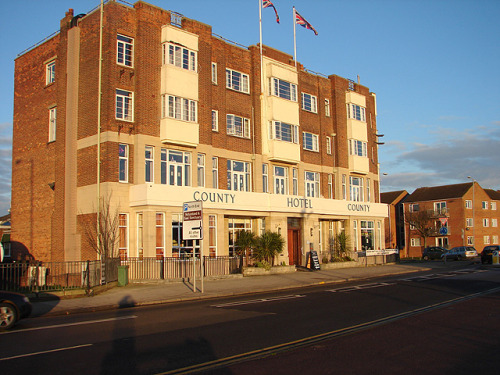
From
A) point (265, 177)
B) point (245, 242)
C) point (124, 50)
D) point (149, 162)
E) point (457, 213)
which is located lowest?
point (245, 242)

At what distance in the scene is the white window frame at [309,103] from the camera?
1571 inches

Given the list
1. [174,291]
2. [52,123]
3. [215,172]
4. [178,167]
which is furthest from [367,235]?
[52,123]

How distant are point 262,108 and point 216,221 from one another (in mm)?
10058

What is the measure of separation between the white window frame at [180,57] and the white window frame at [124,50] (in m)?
1.89

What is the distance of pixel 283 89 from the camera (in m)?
37.0

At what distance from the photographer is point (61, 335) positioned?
A: 36.0 ft

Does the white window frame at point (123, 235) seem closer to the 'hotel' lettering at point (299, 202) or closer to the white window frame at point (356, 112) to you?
the 'hotel' lettering at point (299, 202)

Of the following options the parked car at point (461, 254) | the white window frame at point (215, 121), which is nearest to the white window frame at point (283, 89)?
the white window frame at point (215, 121)

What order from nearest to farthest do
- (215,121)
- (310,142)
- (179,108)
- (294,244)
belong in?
(179,108), (215,121), (294,244), (310,142)

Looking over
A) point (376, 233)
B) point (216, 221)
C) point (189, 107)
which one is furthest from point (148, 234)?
point (376, 233)

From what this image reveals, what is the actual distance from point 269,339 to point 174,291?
11.2 metres

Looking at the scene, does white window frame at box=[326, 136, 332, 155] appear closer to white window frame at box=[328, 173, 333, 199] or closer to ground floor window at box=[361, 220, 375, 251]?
white window frame at box=[328, 173, 333, 199]

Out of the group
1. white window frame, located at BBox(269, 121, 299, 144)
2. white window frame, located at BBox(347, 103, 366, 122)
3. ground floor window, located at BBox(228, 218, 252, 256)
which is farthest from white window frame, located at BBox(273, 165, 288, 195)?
white window frame, located at BBox(347, 103, 366, 122)

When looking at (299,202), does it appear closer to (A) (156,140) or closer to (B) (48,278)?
(A) (156,140)
